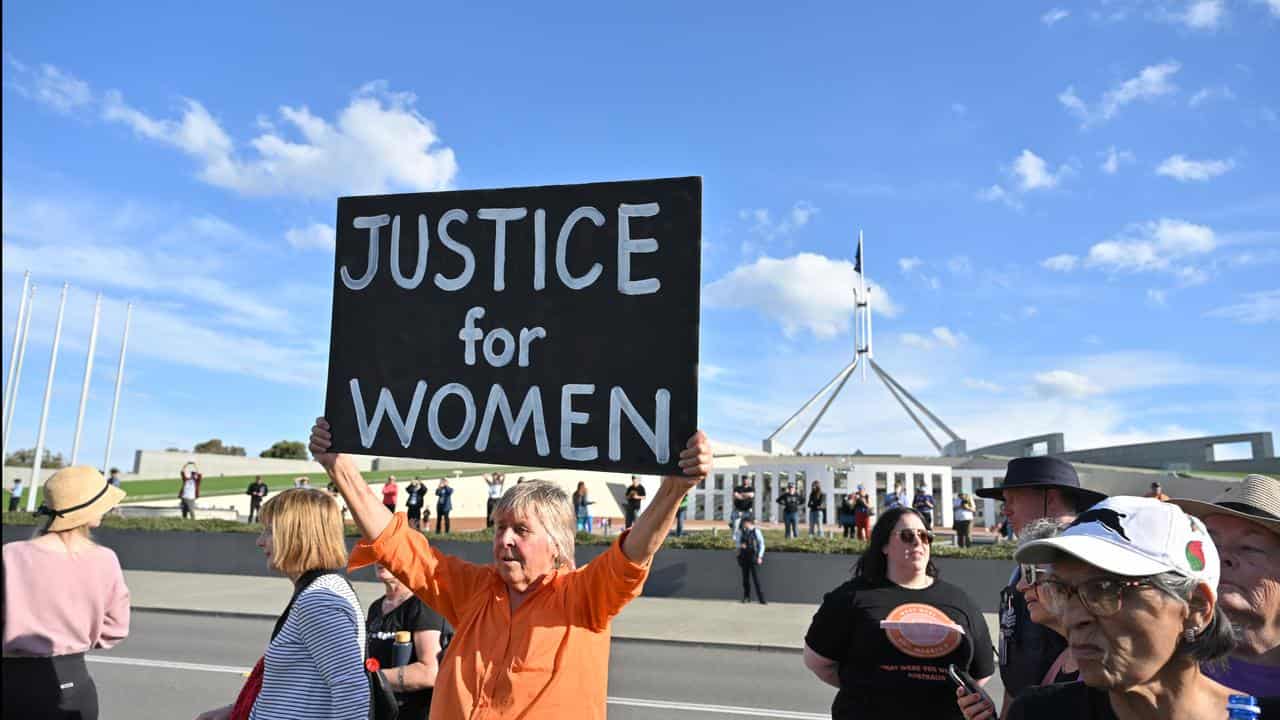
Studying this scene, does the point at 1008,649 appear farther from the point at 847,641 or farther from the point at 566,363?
the point at 566,363

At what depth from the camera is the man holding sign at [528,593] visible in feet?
8.96

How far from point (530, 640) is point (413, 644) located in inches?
51.8

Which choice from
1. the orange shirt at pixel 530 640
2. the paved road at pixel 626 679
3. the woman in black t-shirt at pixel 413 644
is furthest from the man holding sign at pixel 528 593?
the paved road at pixel 626 679

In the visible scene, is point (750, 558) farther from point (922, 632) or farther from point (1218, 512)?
point (1218, 512)

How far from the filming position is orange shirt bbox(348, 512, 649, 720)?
8.90ft

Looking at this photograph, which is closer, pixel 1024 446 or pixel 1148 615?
pixel 1148 615

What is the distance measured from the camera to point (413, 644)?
153 inches

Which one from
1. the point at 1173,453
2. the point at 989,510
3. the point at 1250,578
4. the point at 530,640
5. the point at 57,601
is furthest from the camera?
the point at 1173,453

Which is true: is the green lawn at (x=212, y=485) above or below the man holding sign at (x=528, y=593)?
above

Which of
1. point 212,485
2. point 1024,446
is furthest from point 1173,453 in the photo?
point 212,485

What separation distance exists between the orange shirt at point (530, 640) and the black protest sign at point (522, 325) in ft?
1.12

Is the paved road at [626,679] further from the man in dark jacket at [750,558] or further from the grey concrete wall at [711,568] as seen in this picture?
the grey concrete wall at [711,568]

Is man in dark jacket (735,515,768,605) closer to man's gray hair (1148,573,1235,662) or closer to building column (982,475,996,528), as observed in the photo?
man's gray hair (1148,573,1235,662)

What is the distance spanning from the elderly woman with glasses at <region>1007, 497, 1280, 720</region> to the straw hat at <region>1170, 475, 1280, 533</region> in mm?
849
